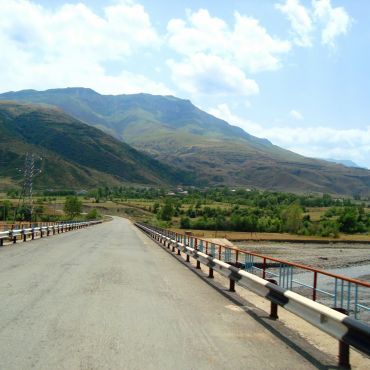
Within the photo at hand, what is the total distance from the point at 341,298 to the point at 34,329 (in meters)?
4.77

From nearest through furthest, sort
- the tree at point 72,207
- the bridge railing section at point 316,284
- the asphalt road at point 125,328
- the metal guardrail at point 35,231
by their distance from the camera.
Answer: the asphalt road at point 125,328
the bridge railing section at point 316,284
the metal guardrail at point 35,231
the tree at point 72,207

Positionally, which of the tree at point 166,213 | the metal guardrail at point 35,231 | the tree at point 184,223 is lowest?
the tree at point 184,223

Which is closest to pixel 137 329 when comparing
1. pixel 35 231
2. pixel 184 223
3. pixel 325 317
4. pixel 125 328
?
pixel 125 328

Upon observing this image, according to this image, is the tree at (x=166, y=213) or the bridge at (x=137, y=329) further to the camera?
the tree at (x=166, y=213)

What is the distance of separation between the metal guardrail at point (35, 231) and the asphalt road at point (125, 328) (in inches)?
572

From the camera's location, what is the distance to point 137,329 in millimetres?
7773

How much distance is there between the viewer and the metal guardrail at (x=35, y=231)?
27331 millimetres

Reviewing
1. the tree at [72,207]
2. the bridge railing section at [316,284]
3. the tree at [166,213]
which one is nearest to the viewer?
the bridge railing section at [316,284]

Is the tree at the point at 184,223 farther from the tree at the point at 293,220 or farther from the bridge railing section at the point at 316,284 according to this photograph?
the bridge railing section at the point at 316,284

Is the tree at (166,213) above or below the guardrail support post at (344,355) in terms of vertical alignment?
below

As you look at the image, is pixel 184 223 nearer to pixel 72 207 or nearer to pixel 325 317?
pixel 72 207

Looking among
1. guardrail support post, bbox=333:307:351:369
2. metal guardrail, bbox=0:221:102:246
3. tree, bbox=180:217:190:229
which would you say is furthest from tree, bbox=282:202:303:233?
guardrail support post, bbox=333:307:351:369

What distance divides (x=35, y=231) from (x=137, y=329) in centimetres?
2812

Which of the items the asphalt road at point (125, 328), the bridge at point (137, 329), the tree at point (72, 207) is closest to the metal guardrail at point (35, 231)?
the asphalt road at point (125, 328)
